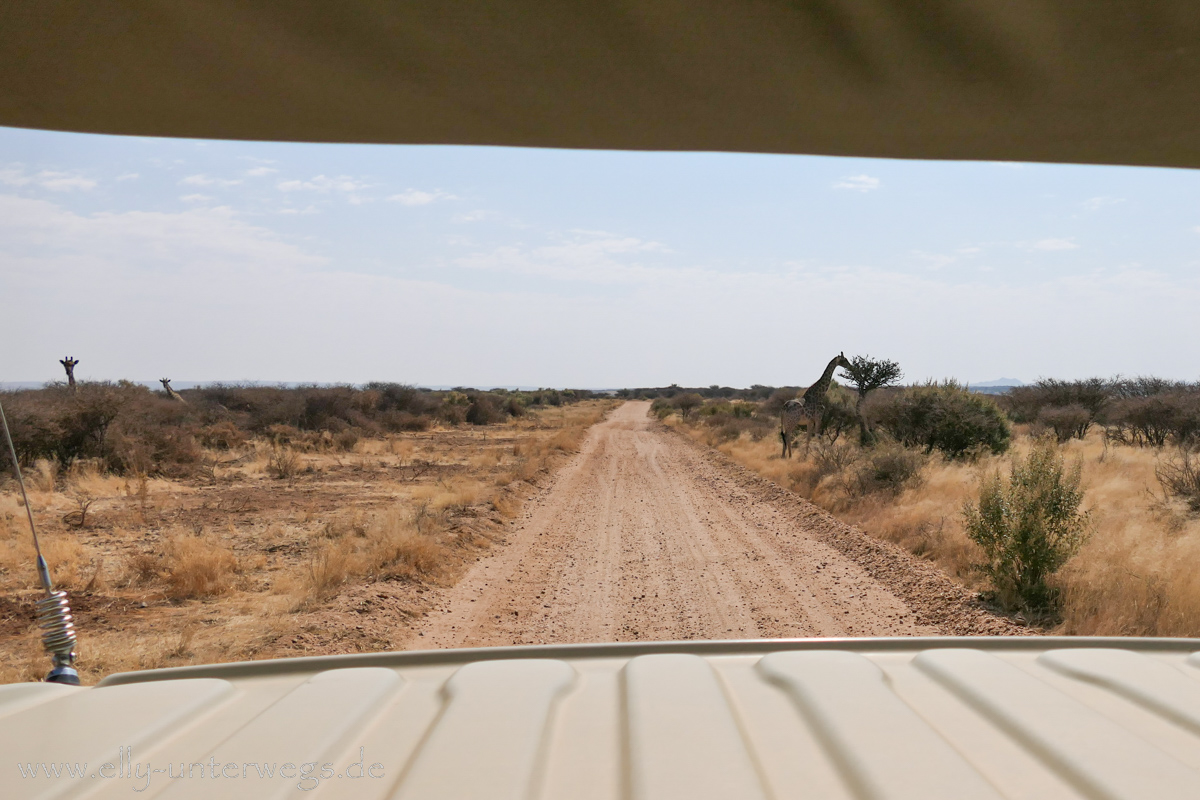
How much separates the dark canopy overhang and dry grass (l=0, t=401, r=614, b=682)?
16.6ft

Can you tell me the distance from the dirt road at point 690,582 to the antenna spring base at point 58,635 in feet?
13.8

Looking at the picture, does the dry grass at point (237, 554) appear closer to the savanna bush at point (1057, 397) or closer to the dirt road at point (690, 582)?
the dirt road at point (690, 582)

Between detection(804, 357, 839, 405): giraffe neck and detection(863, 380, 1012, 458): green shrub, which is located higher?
detection(804, 357, 839, 405): giraffe neck

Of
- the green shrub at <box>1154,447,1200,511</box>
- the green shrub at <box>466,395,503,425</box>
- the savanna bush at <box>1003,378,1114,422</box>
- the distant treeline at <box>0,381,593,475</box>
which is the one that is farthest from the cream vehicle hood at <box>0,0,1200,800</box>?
the green shrub at <box>466,395,503,425</box>

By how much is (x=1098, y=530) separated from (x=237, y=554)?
35.4 ft

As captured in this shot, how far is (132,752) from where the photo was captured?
1.41m

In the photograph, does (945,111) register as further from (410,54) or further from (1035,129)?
(410,54)

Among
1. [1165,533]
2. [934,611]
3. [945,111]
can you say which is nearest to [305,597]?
[934,611]

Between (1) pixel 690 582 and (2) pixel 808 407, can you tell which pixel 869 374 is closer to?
(2) pixel 808 407

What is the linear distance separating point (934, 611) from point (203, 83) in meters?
7.06

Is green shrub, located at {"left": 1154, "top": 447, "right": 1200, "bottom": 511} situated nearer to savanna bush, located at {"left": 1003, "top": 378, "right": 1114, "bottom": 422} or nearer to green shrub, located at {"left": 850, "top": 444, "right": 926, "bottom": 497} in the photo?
green shrub, located at {"left": 850, "top": 444, "right": 926, "bottom": 497}

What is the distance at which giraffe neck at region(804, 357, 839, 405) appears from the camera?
729 inches

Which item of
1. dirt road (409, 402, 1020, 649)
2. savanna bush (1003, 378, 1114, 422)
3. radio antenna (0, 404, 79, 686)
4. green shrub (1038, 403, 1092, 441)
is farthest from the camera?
savanna bush (1003, 378, 1114, 422)

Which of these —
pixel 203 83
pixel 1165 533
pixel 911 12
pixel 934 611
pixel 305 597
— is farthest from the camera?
pixel 1165 533
